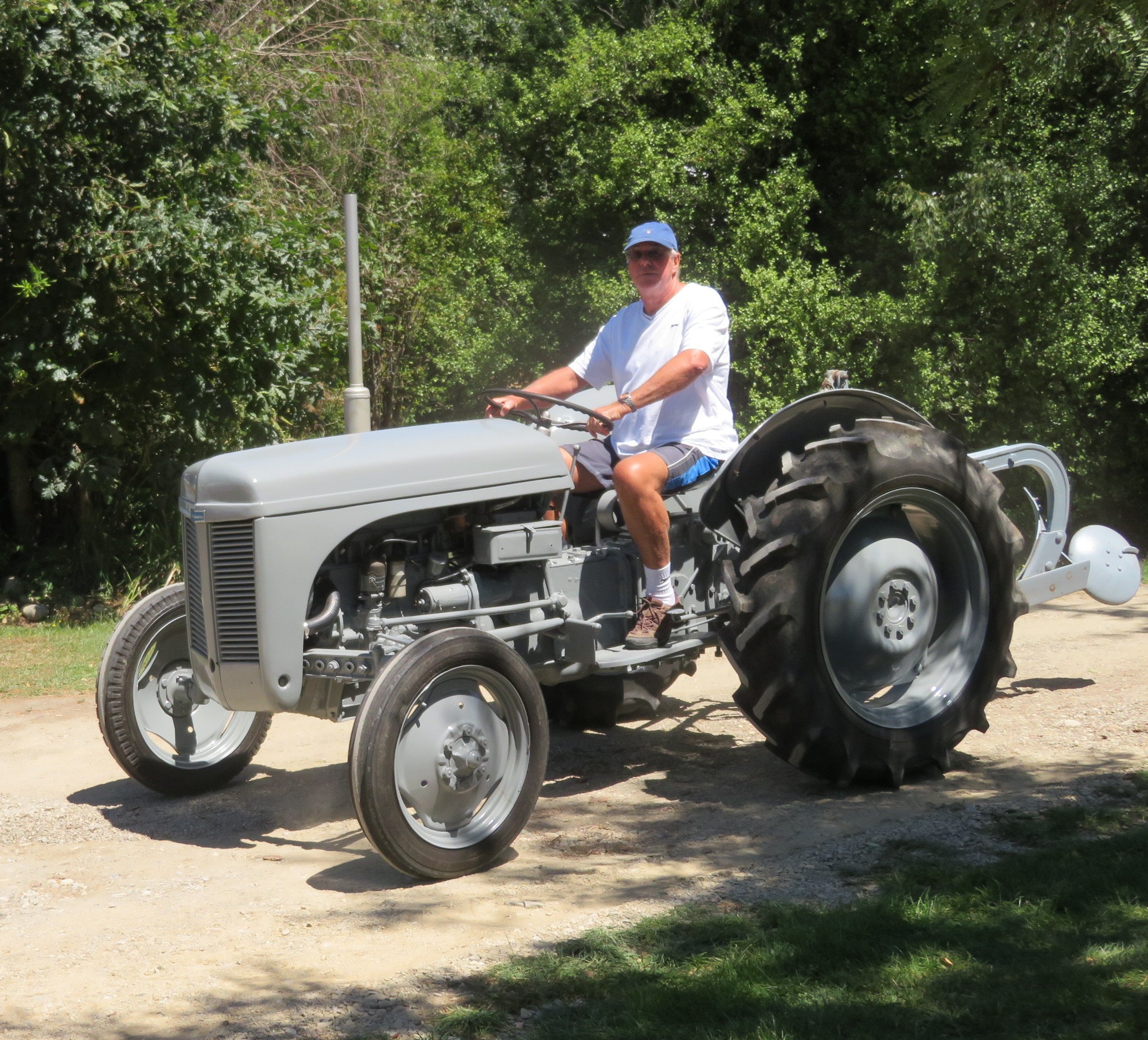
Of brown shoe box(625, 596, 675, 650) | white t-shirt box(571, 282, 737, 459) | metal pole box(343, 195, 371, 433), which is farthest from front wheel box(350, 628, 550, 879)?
metal pole box(343, 195, 371, 433)

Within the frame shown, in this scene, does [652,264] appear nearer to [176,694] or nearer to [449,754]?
[449,754]

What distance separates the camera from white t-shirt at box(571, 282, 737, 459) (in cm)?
602

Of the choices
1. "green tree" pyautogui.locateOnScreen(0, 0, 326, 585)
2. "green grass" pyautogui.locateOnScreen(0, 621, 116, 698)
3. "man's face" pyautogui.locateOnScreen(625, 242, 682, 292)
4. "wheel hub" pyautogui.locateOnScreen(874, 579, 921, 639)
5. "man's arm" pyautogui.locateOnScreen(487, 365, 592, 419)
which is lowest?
"green grass" pyautogui.locateOnScreen(0, 621, 116, 698)

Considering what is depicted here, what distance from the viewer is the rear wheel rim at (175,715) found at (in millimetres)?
5828

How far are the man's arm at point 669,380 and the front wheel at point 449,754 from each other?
121cm

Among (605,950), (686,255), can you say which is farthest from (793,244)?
(605,950)

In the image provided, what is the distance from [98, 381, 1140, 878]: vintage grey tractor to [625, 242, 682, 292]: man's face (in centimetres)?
72

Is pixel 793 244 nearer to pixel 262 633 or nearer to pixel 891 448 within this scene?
pixel 891 448

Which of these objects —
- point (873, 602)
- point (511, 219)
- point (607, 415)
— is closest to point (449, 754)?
point (607, 415)

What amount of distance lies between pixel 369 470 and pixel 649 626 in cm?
144

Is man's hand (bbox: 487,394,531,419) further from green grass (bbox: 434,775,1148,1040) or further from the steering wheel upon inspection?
green grass (bbox: 434,775,1148,1040)

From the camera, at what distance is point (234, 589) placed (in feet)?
16.3

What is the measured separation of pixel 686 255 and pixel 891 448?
377 inches

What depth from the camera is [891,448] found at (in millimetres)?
5832
